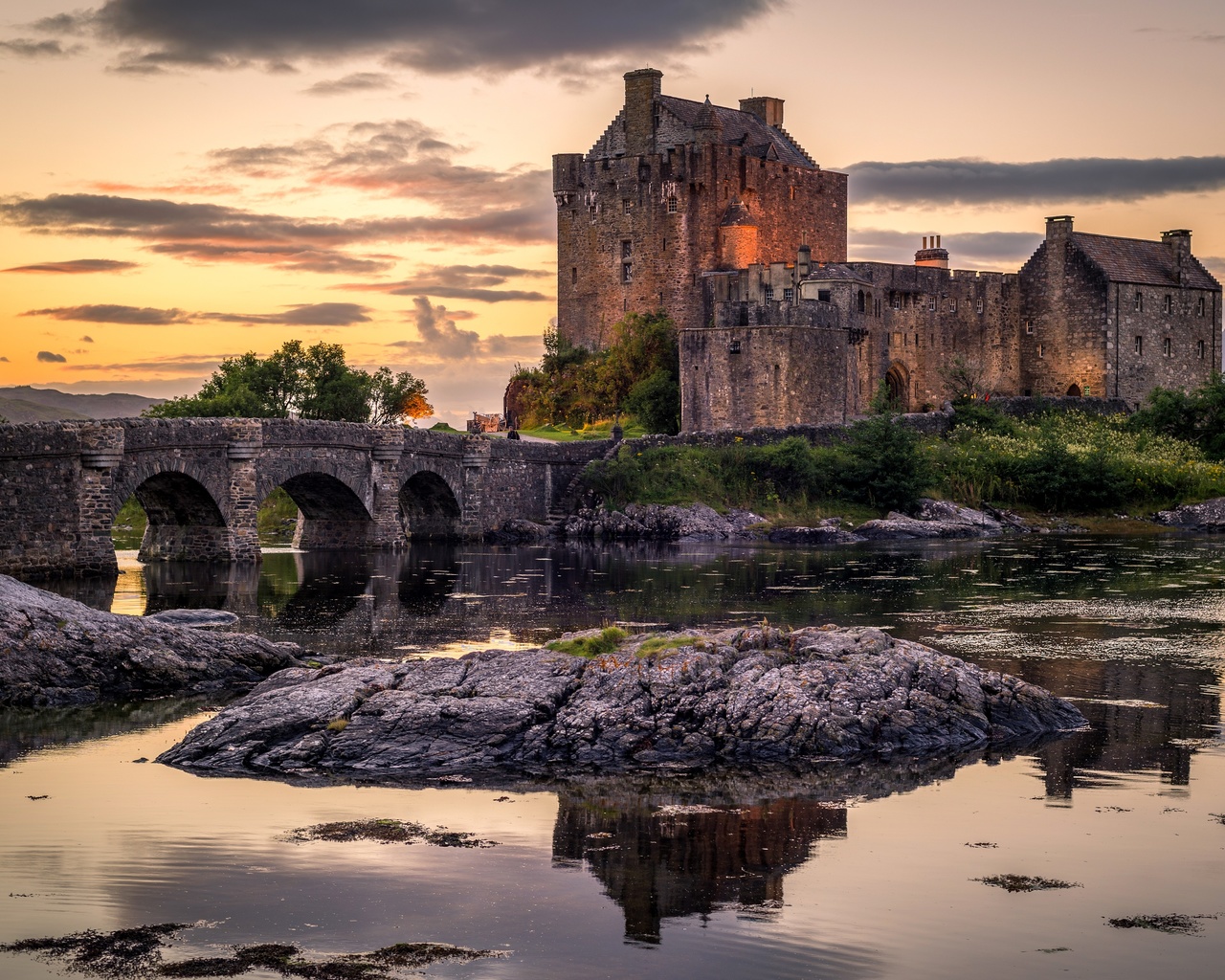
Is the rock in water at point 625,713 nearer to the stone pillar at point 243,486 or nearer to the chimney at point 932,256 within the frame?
the stone pillar at point 243,486

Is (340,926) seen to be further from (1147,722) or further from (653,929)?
(1147,722)

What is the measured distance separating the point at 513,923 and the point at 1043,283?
66.0 m

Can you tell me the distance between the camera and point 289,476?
1556 inches

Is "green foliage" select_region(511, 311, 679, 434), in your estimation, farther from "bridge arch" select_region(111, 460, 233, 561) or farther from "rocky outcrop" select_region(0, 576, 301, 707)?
"rocky outcrop" select_region(0, 576, 301, 707)

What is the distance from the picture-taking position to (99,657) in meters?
18.0

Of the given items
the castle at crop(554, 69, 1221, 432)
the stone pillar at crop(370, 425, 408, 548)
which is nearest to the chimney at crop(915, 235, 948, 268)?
the castle at crop(554, 69, 1221, 432)

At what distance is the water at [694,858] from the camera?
30.8 feet

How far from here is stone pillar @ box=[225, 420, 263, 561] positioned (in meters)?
37.6

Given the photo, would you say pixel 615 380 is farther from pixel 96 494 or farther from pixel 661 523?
pixel 96 494

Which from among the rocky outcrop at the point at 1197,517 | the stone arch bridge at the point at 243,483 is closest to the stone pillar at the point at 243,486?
the stone arch bridge at the point at 243,483

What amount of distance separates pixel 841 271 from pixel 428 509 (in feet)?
73.8

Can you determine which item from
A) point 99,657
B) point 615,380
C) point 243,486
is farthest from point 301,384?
point 99,657

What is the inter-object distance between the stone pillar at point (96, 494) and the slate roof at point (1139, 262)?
48829mm

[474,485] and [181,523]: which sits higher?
[474,485]
